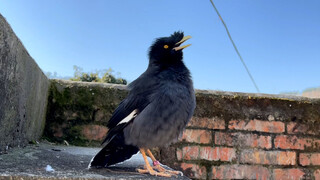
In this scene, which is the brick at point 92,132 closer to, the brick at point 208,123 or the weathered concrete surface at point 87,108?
the weathered concrete surface at point 87,108

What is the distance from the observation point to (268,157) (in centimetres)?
276

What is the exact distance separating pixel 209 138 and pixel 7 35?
5.90 ft

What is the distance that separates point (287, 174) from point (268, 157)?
24 centimetres

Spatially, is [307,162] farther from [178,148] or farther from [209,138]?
[178,148]

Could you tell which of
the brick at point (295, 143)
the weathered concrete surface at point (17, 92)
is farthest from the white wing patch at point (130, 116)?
the brick at point (295, 143)

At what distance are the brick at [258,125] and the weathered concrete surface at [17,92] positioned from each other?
162cm

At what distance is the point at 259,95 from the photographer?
2.79 m

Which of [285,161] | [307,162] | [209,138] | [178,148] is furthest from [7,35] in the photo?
[307,162]

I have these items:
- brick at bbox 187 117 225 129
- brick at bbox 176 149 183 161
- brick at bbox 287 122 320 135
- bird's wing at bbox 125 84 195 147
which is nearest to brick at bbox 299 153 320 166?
brick at bbox 287 122 320 135

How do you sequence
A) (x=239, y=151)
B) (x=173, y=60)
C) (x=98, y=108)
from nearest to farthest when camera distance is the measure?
1. (x=173, y=60)
2. (x=98, y=108)
3. (x=239, y=151)

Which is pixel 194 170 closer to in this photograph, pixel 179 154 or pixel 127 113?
pixel 179 154

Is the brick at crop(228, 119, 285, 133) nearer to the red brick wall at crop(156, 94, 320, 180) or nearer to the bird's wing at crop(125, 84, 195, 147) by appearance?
the red brick wall at crop(156, 94, 320, 180)

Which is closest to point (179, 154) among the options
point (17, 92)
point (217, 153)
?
point (217, 153)

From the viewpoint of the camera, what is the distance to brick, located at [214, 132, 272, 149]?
8.84 feet
